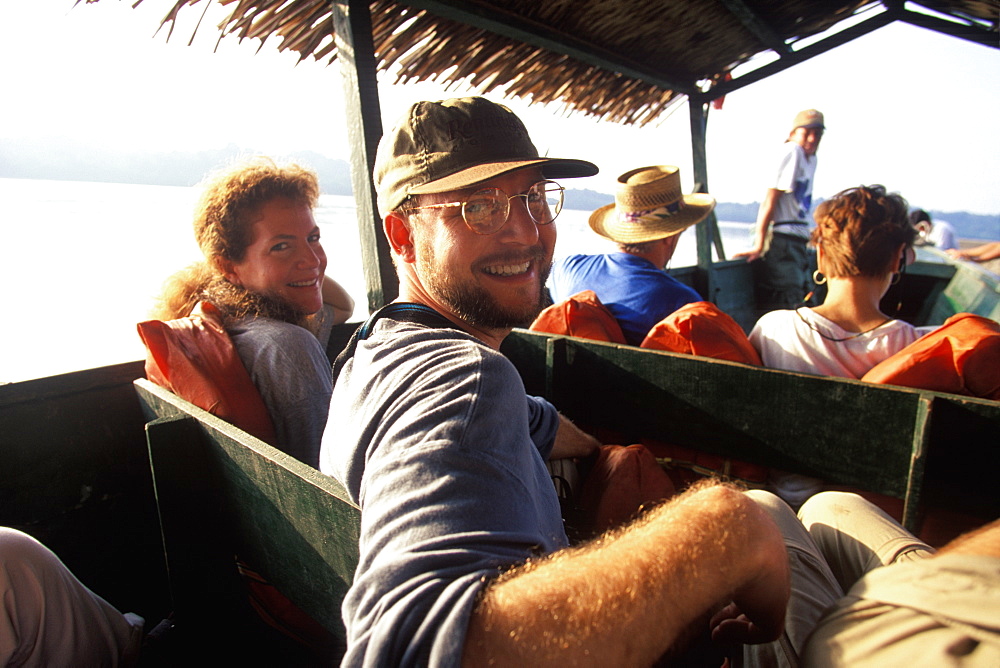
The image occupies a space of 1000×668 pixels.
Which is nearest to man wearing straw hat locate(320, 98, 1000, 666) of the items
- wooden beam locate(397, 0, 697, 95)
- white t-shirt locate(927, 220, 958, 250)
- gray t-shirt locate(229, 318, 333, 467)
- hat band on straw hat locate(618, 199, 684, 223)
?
gray t-shirt locate(229, 318, 333, 467)

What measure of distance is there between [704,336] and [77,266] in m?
8.10

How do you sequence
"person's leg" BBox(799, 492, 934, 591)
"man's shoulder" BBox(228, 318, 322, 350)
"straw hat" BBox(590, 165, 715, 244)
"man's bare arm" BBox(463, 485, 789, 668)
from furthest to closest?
1. "straw hat" BBox(590, 165, 715, 244)
2. "man's shoulder" BBox(228, 318, 322, 350)
3. "person's leg" BBox(799, 492, 934, 591)
4. "man's bare arm" BBox(463, 485, 789, 668)

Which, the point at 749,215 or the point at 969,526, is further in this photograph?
the point at 749,215

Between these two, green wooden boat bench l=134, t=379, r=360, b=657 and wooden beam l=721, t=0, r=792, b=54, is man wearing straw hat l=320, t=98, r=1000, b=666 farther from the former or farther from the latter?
wooden beam l=721, t=0, r=792, b=54

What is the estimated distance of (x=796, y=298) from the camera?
217 inches

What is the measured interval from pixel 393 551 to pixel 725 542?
1.48 ft

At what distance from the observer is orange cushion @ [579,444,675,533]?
1390 mm

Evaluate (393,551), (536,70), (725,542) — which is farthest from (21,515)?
(536,70)

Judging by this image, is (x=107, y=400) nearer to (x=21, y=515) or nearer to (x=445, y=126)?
(x=21, y=515)

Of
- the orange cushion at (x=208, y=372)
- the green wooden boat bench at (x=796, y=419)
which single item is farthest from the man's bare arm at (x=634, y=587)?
the orange cushion at (x=208, y=372)

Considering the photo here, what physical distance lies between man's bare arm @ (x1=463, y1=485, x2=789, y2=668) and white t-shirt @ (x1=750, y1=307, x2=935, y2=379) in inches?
49.3

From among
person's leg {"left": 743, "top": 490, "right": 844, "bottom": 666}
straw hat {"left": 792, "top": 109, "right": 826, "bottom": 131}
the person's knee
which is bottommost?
person's leg {"left": 743, "top": 490, "right": 844, "bottom": 666}

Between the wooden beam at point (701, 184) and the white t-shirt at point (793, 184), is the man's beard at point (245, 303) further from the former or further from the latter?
the white t-shirt at point (793, 184)

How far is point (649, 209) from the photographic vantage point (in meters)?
3.23
